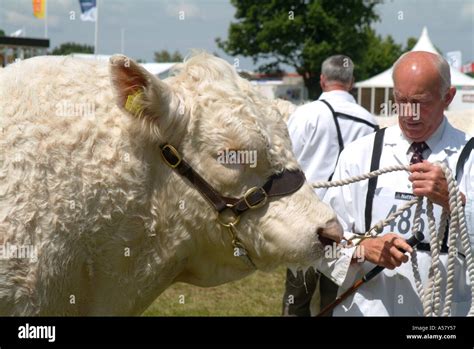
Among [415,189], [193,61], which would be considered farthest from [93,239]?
[415,189]

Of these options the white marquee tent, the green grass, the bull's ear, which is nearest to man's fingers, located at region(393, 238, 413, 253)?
the bull's ear

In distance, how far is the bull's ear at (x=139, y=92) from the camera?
308 centimetres

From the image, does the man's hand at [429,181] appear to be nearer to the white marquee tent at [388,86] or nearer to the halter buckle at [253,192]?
the halter buckle at [253,192]

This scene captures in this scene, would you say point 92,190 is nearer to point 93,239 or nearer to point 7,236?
point 93,239

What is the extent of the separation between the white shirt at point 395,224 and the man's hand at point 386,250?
145mm

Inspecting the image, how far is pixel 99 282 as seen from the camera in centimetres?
326

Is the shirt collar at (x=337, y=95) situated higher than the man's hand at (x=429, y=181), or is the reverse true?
the shirt collar at (x=337, y=95)

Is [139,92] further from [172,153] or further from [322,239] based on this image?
[322,239]

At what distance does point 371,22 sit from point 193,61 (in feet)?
179

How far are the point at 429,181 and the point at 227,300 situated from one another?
5.53 m

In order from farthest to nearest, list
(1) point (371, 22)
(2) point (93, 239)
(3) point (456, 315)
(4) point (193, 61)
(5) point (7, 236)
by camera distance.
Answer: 1. (1) point (371, 22)
2. (3) point (456, 315)
3. (4) point (193, 61)
4. (2) point (93, 239)
5. (5) point (7, 236)

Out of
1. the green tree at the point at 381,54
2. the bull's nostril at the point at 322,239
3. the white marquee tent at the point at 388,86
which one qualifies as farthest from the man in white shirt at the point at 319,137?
the green tree at the point at 381,54

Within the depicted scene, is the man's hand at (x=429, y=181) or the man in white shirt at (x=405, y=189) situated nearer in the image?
the man's hand at (x=429, y=181)

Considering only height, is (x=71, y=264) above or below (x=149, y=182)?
below
